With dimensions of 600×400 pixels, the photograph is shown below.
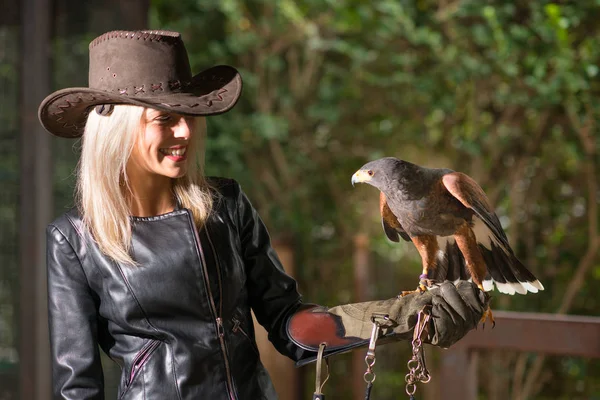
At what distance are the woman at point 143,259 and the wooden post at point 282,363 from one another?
1.45 m

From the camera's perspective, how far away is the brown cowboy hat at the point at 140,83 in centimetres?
121

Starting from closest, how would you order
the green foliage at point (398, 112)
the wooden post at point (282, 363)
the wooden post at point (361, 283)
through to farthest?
the wooden post at point (282, 363) < the green foliage at point (398, 112) < the wooden post at point (361, 283)

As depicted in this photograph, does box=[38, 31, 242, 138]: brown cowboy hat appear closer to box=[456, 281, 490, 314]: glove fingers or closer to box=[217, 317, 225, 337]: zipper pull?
box=[217, 317, 225, 337]: zipper pull

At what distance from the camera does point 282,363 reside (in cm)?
277

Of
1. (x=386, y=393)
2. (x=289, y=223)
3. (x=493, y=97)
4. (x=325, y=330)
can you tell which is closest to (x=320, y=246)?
(x=289, y=223)

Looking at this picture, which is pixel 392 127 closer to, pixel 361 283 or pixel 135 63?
pixel 361 283

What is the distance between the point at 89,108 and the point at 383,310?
2.03ft

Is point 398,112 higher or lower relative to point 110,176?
higher

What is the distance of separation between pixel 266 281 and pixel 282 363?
1442 millimetres

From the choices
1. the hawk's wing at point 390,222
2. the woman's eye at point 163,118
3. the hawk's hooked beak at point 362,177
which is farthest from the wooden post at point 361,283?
the woman's eye at point 163,118

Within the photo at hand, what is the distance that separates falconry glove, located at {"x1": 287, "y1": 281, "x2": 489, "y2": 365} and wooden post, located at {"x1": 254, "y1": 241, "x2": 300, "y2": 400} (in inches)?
57.5

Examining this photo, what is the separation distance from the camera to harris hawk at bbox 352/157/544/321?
124 cm

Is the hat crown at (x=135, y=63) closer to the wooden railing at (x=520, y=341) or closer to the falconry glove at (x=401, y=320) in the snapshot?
the falconry glove at (x=401, y=320)

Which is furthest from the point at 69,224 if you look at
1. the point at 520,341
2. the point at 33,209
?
the point at 520,341
